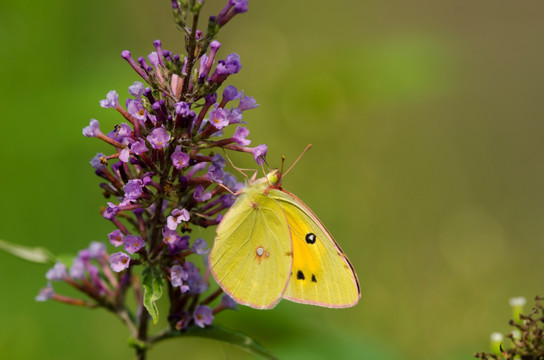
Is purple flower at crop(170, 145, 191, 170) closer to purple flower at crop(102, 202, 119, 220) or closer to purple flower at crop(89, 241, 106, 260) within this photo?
purple flower at crop(102, 202, 119, 220)

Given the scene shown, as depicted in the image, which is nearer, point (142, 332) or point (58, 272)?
point (142, 332)

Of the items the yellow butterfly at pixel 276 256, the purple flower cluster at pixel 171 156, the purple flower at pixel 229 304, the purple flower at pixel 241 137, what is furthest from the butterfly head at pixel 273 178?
the purple flower at pixel 229 304

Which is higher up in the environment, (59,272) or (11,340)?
(59,272)

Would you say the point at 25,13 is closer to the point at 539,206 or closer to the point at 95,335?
the point at 95,335

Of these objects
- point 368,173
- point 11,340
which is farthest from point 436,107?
point 11,340

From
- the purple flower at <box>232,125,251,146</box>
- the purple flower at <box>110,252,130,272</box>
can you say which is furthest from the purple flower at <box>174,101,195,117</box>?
the purple flower at <box>110,252,130,272</box>

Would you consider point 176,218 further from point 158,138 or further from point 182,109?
point 182,109

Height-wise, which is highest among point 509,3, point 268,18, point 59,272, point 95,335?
point 509,3

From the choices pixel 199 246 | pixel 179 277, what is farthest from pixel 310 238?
pixel 179 277
